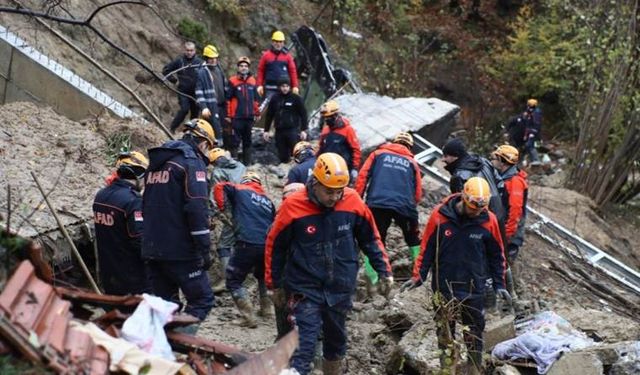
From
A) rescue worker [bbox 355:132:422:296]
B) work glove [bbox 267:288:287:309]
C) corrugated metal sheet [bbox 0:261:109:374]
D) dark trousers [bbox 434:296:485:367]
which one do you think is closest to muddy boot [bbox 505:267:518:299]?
rescue worker [bbox 355:132:422:296]

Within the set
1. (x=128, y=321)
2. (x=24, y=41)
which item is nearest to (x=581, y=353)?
(x=128, y=321)

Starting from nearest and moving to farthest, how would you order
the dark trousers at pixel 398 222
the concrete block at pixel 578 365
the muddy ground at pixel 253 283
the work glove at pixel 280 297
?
1. the work glove at pixel 280 297
2. the concrete block at pixel 578 365
3. the muddy ground at pixel 253 283
4. the dark trousers at pixel 398 222

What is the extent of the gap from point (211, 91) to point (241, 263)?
4.71 metres

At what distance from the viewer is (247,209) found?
30.0ft

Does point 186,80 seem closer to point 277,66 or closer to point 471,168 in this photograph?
point 277,66

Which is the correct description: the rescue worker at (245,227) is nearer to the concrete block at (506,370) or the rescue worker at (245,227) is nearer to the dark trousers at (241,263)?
the dark trousers at (241,263)

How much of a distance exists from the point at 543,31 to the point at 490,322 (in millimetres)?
15478

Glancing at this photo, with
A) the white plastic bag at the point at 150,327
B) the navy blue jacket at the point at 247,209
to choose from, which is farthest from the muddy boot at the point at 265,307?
the white plastic bag at the point at 150,327

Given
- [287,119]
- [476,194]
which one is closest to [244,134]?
[287,119]

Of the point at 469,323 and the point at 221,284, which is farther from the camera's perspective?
the point at 221,284

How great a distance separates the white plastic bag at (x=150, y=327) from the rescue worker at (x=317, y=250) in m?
1.82

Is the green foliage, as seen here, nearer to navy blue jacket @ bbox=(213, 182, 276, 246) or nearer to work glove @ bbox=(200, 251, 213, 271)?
navy blue jacket @ bbox=(213, 182, 276, 246)

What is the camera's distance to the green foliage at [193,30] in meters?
17.9

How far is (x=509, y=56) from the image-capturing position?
24.3 metres
